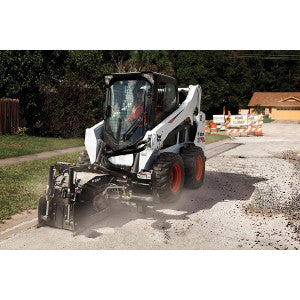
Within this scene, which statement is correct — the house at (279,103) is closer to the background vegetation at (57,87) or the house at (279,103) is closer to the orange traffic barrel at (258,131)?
the orange traffic barrel at (258,131)

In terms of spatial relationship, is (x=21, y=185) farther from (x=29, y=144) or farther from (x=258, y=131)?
(x=258, y=131)

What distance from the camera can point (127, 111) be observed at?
7.41 m

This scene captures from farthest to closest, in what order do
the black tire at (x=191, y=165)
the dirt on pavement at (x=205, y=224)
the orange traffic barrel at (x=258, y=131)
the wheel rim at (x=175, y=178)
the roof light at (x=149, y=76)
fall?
the orange traffic barrel at (x=258, y=131) → the black tire at (x=191, y=165) → the wheel rim at (x=175, y=178) → the roof light at (x=149, y=76) → the dirt on pavement at (x=205, y=224)

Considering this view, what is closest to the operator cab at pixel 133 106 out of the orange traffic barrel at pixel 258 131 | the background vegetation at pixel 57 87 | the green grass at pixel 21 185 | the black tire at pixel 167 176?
the black tire at pixel 167 176

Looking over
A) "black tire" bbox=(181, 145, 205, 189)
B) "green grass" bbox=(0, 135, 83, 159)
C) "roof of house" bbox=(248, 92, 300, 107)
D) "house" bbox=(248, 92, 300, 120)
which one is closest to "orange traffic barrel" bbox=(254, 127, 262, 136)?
"green grass" bbox=(0, 135, 83, 159)

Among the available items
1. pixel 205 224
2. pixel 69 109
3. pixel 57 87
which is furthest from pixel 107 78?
pixel 57 87

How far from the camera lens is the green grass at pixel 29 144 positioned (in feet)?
43.6

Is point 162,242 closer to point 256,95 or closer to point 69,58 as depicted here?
point 69,58

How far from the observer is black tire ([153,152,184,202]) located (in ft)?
22.2

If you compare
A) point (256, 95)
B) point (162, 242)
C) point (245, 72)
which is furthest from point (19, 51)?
point (256, 95)

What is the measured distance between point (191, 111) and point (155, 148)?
2256 mm

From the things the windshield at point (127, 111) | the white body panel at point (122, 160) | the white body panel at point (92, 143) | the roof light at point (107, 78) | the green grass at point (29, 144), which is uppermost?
the roof light at point (107, 78)

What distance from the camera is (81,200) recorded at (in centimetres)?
595

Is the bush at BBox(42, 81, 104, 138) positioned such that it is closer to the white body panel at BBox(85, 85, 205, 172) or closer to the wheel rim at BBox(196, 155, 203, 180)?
the white body panel at BBox(85, 85, 205, 172)
